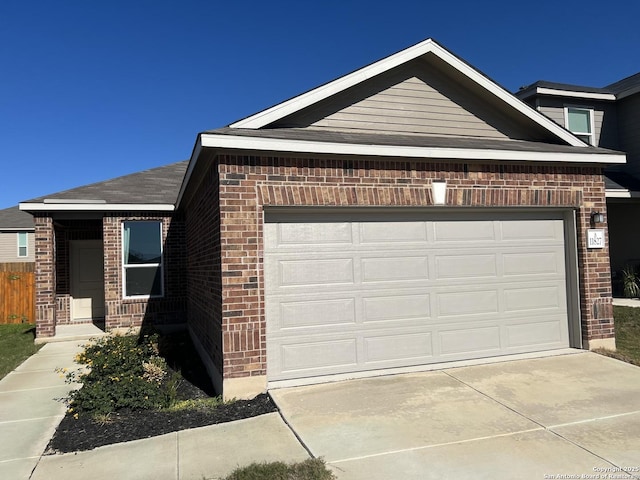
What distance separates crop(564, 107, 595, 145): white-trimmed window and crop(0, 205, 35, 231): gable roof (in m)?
26.0

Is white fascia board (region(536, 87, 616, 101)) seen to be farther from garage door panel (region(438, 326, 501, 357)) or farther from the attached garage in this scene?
garage door panel (region(438, 326, 501, 357))

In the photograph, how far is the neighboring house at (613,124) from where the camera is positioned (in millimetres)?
14062

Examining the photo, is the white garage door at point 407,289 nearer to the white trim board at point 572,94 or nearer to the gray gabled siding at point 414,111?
the gray gabled siding at point 414,111

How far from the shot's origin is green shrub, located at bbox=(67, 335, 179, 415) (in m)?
5.38

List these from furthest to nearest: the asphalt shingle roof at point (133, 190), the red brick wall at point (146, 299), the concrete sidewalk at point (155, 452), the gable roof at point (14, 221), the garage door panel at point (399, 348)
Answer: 1. the gable roof at point (14, 221)
2. the asphalt shingle roof at point (133, 190)
3. the red brick wall at point (146, 299)
4. the garage door panel at point (399, 348)
5. the concrete sidewalk at point (155, 452)

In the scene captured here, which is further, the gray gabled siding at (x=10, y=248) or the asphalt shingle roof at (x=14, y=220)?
the gray gabled siding at (x=10, y=248)

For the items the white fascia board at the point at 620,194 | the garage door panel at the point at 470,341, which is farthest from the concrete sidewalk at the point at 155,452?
the white fascia board at the point at 620,194

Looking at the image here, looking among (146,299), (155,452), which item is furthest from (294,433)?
(146,299)

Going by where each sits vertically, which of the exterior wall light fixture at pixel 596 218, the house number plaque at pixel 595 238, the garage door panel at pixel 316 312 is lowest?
the garage door panel at pixel 316 312

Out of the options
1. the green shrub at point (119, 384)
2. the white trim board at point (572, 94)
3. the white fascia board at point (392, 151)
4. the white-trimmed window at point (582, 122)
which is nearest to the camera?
the green shrub at point (119, 384)

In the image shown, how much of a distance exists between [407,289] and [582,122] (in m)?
11.7

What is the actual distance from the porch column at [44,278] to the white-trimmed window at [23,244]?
1716 centimetres

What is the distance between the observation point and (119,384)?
5559 millimetres

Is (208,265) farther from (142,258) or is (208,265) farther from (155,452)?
(142,258)
